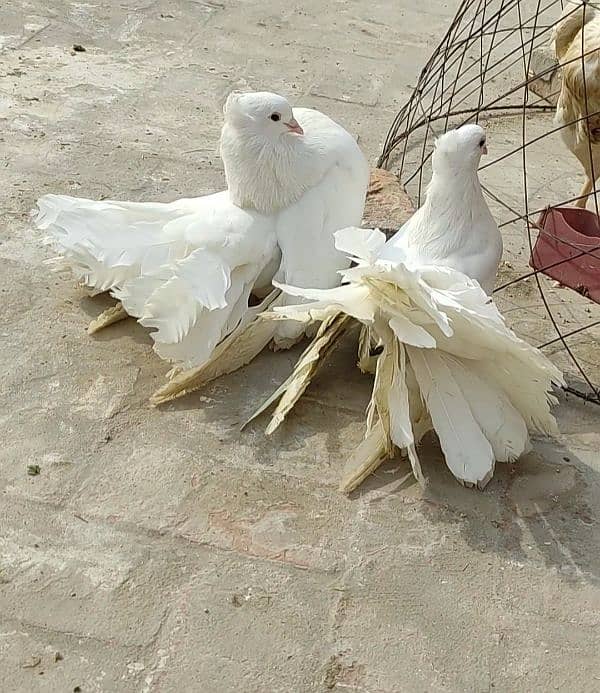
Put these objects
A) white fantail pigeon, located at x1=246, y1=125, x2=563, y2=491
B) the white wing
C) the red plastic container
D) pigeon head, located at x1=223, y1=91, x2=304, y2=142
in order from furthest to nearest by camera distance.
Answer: the red plastic container, pigeon head, located at x1=223, y1=91, x2=304, y2=142, the white wing, white fantail pigeon, located at x1=246, y1=125, x2=563, y2=491

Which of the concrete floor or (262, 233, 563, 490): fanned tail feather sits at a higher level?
(262, 233, 563, 490): fanned tail feather

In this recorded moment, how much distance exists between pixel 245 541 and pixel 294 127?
46.8 inches

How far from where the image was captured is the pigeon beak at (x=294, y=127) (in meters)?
2.82

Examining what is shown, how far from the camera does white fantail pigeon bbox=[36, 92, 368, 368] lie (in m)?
2.66

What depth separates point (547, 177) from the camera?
4273mm

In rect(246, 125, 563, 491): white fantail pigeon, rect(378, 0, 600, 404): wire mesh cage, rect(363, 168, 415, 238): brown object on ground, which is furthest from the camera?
rect(363, 168, 415, 238): brown object on ground

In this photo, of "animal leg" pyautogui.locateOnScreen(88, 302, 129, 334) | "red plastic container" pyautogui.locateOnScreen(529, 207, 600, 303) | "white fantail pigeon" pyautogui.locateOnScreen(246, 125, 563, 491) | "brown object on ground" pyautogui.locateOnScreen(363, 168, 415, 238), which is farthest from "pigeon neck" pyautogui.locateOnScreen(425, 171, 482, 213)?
"animal leg" pyautogui.locateOnScreen(88, 302, 129, 334)

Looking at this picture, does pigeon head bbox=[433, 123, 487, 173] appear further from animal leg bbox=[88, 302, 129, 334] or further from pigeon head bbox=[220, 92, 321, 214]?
animal leg bbox=[88, 302, 129, 334]

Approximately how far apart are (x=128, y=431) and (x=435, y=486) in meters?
0.77

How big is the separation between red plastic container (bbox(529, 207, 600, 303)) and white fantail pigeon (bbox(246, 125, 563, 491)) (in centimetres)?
43

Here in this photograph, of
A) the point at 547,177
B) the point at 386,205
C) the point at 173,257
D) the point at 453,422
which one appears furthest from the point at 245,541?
the point at 547,177

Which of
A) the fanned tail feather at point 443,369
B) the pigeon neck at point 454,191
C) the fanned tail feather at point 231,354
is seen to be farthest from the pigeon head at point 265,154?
the fanned tail feather at point 443,369

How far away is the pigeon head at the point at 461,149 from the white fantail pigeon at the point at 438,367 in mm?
272

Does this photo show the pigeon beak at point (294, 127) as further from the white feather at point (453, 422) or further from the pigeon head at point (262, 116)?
the white feather at point (453, 422)
